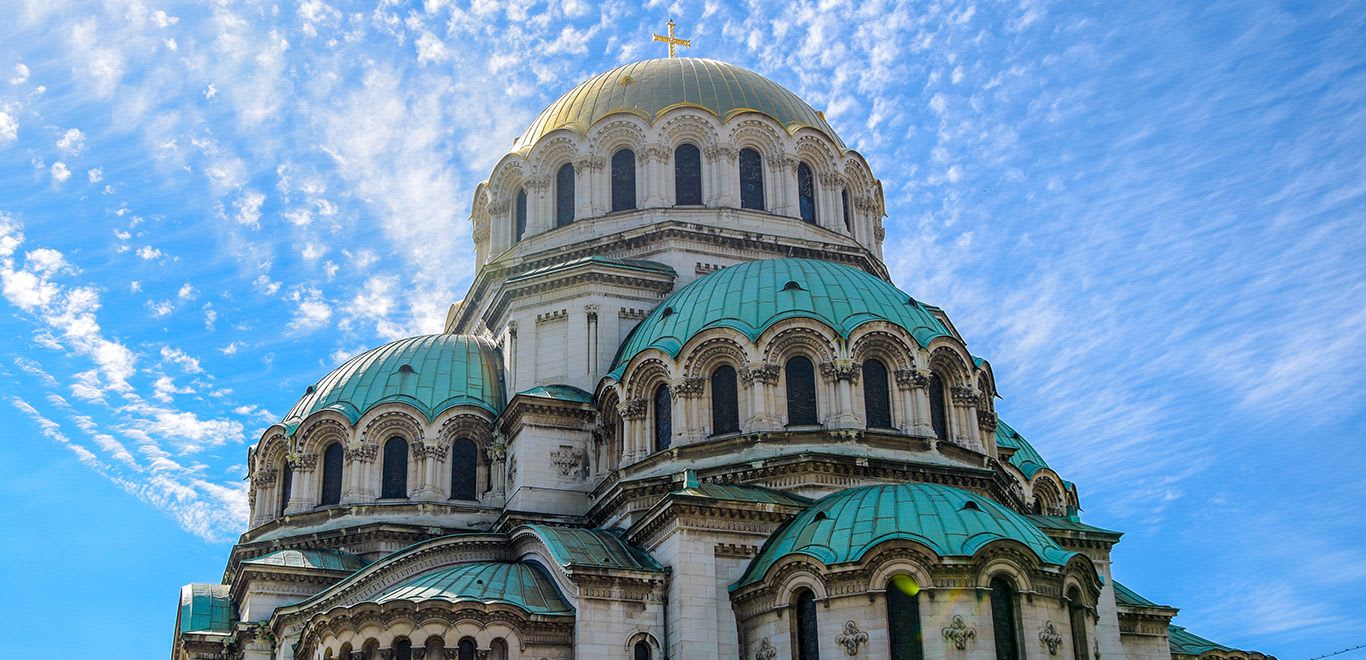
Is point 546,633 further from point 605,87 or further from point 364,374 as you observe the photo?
point 605,87

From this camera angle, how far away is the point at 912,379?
91.4ft

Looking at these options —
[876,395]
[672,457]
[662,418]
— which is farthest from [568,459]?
[876,395]

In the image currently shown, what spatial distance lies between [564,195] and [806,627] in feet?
52.6

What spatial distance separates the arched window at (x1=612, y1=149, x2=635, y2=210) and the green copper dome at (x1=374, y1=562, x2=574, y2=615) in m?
11.6

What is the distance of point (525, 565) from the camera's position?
87.8 feet

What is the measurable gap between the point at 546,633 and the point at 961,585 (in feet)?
23.7

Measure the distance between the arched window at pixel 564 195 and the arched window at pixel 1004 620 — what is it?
16.5 metres

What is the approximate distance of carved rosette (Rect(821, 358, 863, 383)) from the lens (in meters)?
27.3

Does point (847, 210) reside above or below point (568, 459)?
above

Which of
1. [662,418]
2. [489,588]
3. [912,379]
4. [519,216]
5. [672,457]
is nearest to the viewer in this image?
[489,588]

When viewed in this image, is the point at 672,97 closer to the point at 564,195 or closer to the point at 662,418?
the point at 564,195

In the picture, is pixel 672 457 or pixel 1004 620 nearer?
pixel 1004 620

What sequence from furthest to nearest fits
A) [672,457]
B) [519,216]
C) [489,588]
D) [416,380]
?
[519,216] < [416,380] < [672,457] < [489,588]

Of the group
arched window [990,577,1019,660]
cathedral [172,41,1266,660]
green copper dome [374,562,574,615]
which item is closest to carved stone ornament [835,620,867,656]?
cathedral [172,41,1266,660]
